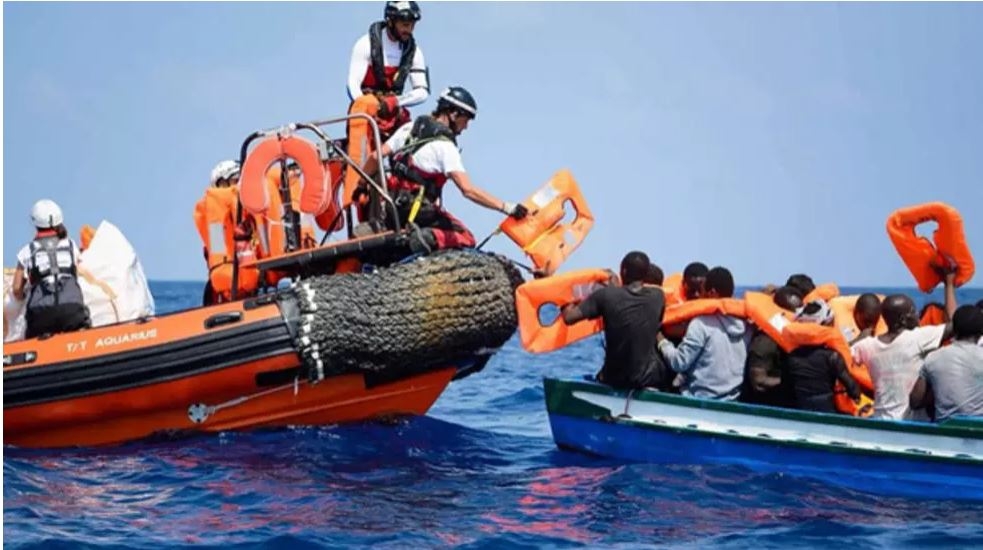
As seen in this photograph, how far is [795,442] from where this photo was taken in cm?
901

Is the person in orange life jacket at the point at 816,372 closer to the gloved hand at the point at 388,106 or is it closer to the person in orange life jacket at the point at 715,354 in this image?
the person in orange life jacket at the point at 715,354

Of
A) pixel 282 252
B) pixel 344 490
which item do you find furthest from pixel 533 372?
pixel 344 490

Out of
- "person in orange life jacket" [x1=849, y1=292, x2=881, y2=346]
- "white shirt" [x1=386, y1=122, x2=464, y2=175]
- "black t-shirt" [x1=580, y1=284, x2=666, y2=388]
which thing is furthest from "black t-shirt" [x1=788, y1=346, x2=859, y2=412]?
"white shirt" [x1=386, y1=122, x2=464, y2=175]

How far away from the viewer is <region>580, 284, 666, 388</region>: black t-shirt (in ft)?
31.0

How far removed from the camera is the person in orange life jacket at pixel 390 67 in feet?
36.2

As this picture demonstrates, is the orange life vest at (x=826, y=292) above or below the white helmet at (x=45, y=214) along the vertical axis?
below

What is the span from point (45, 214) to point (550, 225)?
360 cm

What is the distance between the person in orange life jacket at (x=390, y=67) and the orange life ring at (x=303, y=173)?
789mm

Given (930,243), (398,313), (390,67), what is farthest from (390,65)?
(930,243)

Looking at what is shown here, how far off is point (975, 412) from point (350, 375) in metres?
4.17

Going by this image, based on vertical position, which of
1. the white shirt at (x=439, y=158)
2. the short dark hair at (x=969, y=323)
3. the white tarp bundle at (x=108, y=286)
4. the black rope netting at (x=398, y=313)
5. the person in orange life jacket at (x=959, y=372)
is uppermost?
the white shirt at (x=439, y=158)

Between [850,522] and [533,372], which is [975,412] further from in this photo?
[533,372]

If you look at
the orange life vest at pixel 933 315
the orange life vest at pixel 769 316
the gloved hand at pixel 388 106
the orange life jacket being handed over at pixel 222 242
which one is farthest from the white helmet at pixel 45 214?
the orange life vest at pixel 933 315

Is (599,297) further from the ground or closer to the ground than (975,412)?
further from the ground
